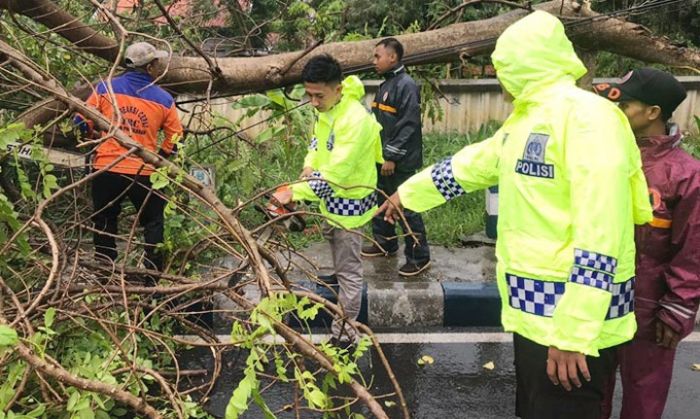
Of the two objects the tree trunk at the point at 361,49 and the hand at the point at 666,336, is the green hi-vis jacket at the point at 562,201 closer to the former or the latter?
the hand at the point at 666,336

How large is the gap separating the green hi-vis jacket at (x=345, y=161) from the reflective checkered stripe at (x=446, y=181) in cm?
94

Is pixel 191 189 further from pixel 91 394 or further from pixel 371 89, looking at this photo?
pixel 371 89

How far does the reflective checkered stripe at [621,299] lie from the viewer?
2.29 metres

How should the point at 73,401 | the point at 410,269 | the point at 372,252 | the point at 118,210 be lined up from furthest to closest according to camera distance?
the point at 372,252 → the point at 410,269 → the point at 118,210 → the point at 73,401

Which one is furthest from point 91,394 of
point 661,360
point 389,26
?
point 389,26

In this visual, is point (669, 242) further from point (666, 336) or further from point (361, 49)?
point (361, 49)

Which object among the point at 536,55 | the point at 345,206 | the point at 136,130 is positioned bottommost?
the point at 345,206

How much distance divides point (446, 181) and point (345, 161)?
1.11m

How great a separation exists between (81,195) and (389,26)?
7686mm

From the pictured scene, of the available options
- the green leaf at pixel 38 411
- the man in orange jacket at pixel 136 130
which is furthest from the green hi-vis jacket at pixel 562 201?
the man in orange jacket at pixel 136 130

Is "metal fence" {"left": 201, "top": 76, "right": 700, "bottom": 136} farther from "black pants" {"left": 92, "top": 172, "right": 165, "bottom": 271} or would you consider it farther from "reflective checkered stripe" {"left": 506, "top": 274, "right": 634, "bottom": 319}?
"reflective checkered stripe" {"left": 506, "top": 274, "right": 634, "bottom": 319}

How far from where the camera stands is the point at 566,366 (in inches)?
83.0

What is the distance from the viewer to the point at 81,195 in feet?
16.2

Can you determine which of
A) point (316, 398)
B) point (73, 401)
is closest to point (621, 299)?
point (316, 398)
